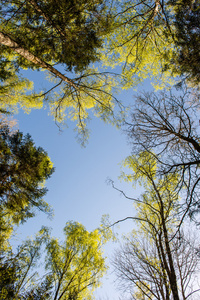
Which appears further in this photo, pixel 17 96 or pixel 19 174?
pixel 17 96

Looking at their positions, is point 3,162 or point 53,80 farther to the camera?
point 53,80

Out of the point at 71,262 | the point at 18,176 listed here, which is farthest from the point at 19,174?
the point at 71,262

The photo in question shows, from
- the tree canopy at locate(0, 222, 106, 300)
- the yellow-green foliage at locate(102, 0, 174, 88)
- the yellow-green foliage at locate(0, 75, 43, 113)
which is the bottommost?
the tree canopy at locate(0, 222, 106, 300)

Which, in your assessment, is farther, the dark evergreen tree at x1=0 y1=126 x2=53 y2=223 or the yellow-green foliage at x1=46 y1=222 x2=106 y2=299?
the yellow-green foliage at x1=46 y1=222 x2=106 y2=299

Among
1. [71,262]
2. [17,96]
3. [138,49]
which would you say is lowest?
[71,262]

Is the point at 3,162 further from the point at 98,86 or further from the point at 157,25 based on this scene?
the point at 157,25

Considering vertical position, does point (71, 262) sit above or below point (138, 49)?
below

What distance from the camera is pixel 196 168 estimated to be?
3627mm

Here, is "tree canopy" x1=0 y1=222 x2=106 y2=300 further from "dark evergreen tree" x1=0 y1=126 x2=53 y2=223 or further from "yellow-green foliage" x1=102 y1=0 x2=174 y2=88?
"yellow-green foliage" x1=102 y1=0 x2=174 y2=88

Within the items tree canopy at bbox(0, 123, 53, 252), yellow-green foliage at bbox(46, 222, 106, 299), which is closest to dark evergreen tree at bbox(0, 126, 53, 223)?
tree canopy at bbox(0, 123, 53, 252)

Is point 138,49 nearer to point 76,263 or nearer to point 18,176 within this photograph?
point 18,176

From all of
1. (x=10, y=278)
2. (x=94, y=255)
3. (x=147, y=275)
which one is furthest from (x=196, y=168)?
(x=94, y=255)

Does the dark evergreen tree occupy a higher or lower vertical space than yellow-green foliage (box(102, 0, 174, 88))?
lower

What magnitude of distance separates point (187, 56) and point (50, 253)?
9761 mm
